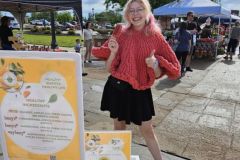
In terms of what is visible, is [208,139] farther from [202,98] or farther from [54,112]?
[54,112]

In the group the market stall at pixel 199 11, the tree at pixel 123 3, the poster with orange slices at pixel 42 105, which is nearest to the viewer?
the poster with orange slices at pixel 42 105

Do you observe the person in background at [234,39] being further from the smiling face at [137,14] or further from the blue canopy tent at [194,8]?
the smiling face at [137,14]

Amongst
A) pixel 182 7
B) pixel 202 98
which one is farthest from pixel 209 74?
pixel 182 7

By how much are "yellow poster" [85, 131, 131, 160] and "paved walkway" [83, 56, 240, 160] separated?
3.56ft

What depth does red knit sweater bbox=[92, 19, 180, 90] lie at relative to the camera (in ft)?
9.25

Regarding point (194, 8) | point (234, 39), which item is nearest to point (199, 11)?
point (194, 8)

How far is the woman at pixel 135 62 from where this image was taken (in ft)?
9.23

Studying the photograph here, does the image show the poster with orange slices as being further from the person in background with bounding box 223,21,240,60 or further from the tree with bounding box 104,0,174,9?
the tree with bounding box 104,0,174,9

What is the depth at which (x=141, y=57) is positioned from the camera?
2.83m

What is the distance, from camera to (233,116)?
5520mm

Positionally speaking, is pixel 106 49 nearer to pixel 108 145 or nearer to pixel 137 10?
pixel 137 10

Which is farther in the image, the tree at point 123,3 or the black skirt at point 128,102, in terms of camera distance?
the tree at point 123,3

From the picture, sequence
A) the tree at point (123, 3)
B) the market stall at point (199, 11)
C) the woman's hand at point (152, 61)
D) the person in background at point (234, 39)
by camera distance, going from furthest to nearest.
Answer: the tree at point (123, 3)
the person in background at point (234, 39)
the market stall at point (199, 11)
the woman's hand at point (152, 61)

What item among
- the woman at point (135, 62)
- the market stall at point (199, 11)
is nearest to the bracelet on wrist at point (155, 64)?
the woman at point (135, 62)
